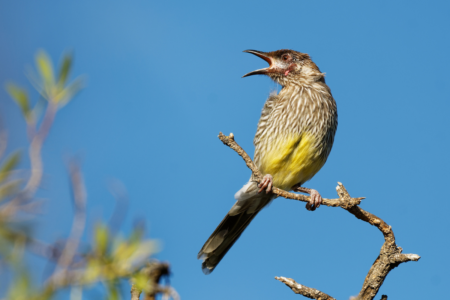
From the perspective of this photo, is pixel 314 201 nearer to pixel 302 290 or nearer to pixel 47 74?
pixel 302 290

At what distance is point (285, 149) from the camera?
504cm

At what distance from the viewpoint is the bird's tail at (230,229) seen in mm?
5182

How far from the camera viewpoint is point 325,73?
614cm

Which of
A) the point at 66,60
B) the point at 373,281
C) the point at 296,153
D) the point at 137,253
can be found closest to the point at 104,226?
the point at 137,253

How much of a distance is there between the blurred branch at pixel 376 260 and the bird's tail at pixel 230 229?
62.9 inches

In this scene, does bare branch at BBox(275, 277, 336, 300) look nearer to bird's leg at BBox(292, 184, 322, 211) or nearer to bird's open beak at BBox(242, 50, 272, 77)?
bird's leg at BBox(292, 184, 322, 211)

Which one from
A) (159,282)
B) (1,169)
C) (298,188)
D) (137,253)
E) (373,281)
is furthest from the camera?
(298,188)

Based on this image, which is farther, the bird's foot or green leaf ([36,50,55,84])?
the bird's foot

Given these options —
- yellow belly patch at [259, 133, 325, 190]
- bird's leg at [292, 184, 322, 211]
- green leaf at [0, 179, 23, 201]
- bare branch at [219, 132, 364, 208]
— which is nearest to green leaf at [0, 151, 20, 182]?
green leaf at [0, 179, 23, 201]

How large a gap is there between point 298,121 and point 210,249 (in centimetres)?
176

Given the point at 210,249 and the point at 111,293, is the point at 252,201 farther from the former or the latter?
the point at 111,293

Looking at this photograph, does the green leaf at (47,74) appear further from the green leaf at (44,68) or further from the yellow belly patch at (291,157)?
the yellow belly patch at (291,157)

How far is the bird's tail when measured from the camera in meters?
5.18

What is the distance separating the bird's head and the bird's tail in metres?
1.63
